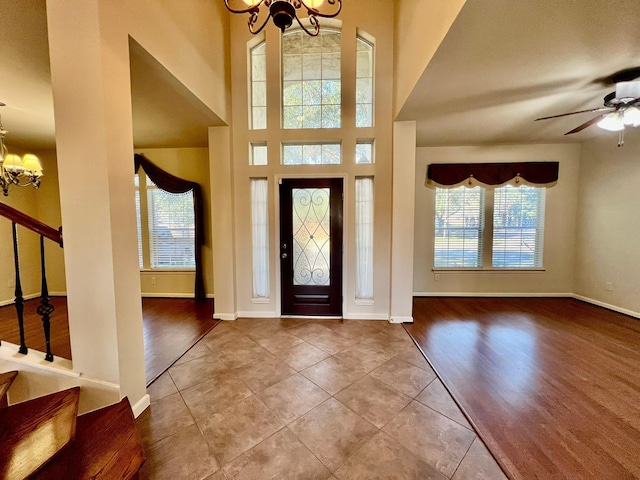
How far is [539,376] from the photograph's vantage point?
224 centimetres

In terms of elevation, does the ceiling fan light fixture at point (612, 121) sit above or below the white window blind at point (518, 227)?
above

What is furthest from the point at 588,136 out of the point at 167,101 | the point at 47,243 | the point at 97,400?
the point at 47,243

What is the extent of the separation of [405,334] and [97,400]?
2937 millimetres

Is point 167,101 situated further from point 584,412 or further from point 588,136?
point 588,136

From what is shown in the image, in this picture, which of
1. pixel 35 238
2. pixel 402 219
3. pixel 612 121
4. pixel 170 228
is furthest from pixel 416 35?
pixel 35 238

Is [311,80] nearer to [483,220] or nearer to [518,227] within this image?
[483,220]

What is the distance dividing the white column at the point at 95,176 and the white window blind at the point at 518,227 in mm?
5383

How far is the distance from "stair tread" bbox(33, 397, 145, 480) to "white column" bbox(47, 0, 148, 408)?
20 cm

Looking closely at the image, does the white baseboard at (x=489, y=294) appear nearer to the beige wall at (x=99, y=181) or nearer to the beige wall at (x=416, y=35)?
the beige wall at (x=416, y=35)

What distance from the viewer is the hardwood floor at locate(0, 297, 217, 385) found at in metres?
2.56

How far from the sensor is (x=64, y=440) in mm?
1232

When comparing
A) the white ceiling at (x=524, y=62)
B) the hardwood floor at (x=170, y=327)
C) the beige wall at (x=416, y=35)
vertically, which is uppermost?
the beige wall at (x=416, y=35)

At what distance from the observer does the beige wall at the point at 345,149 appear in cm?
331

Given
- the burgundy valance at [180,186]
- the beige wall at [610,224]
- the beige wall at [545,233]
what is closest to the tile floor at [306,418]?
the burgundy valance at [180,186]
